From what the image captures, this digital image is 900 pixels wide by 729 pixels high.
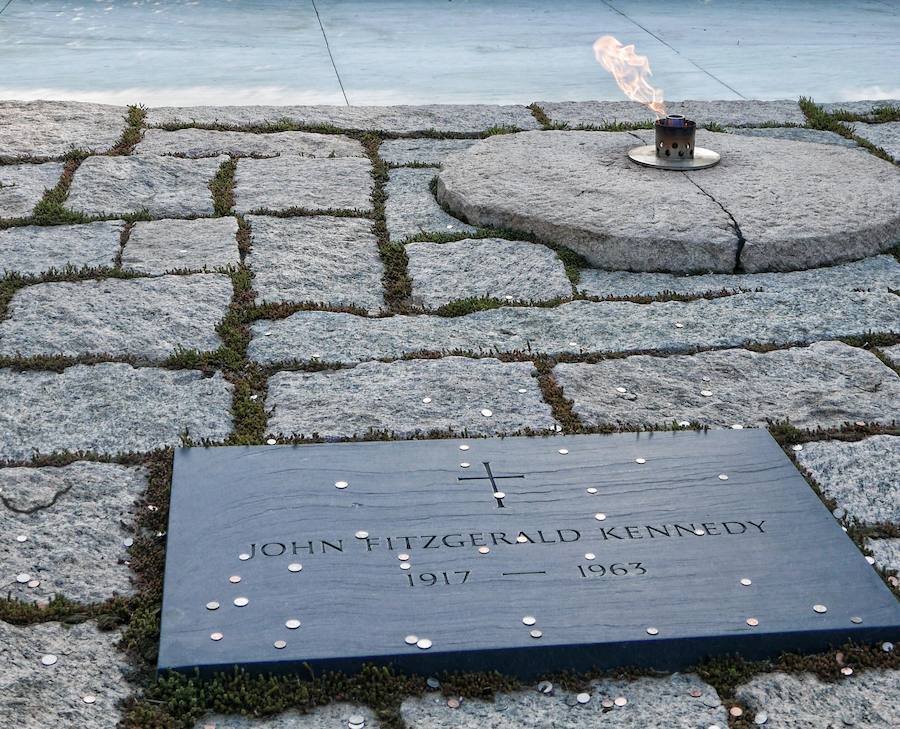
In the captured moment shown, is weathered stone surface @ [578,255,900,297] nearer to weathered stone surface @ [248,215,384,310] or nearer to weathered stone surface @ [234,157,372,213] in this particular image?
weathered stone surface @ [248,215,384,310]

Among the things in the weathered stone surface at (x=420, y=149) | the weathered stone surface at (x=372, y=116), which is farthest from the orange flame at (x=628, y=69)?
the weathered stone surface at (x=420, y=149)

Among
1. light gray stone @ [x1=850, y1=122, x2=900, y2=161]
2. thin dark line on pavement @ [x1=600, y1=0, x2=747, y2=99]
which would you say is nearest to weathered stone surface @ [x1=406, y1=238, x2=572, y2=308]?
light gray stone @ [x1=850, y1=122, x2=900, y2=161]

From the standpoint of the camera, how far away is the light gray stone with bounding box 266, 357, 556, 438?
250 centimetres

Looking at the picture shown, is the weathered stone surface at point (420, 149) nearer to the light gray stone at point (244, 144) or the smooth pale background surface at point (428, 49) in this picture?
the light gray stone at point (244, 144)

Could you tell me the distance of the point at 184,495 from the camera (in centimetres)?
216

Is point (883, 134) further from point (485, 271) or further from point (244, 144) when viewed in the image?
point (244, 144)

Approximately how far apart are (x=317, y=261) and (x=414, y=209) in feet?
1.79

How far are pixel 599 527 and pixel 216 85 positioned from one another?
4007 millimetres

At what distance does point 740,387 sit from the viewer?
268cm

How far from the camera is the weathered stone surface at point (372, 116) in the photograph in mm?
4699

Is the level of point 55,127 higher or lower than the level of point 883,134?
higher

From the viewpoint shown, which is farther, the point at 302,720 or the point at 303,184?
the point at 303,184

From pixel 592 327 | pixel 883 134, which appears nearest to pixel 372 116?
pixel 883 134

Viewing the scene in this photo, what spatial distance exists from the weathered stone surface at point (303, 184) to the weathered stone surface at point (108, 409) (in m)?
1.19
